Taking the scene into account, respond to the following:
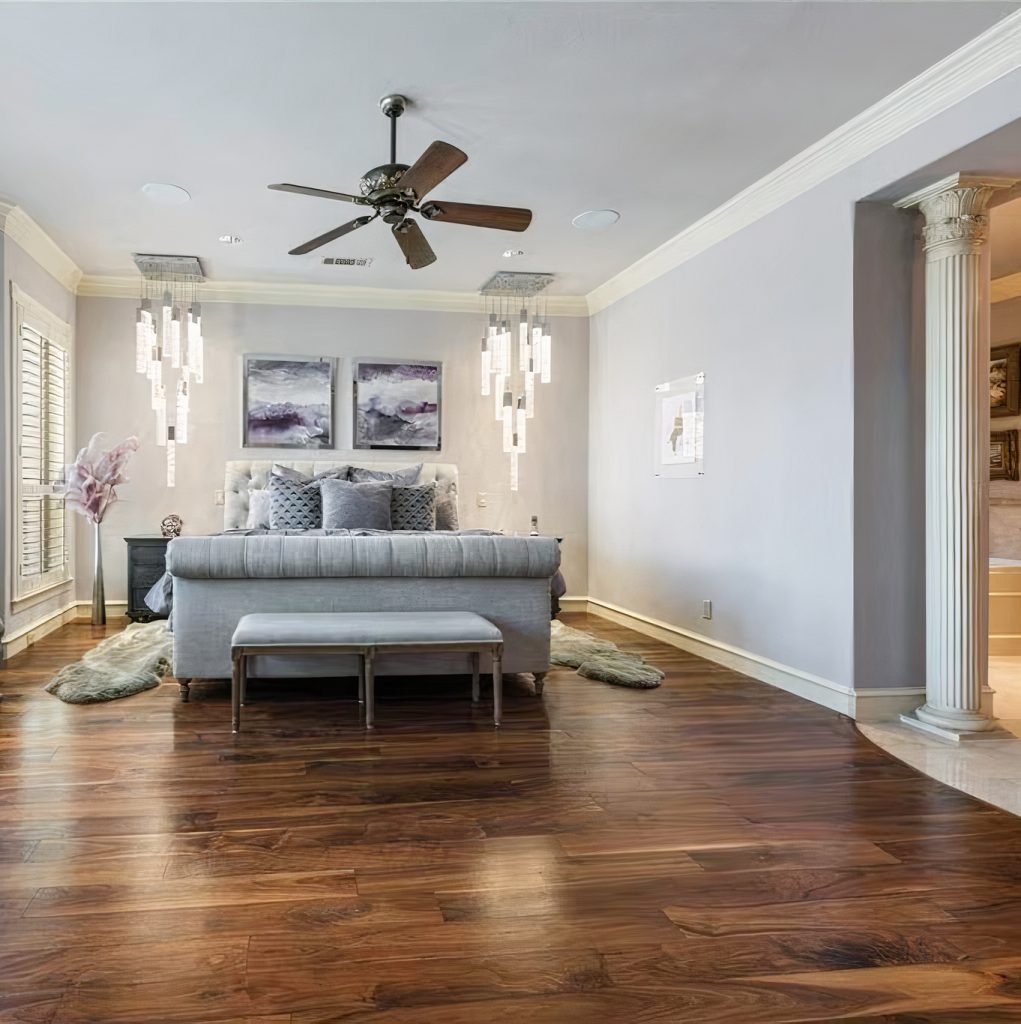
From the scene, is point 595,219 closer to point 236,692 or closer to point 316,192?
point 316,192

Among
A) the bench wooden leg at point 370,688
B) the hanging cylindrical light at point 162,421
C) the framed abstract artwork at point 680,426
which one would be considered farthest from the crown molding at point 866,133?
the hanging cylindrical light at point 162,421

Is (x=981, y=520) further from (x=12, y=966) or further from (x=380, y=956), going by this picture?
(x=12, y=966)

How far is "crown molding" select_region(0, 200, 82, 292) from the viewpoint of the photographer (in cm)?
505

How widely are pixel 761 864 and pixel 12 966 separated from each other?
1.79 metres

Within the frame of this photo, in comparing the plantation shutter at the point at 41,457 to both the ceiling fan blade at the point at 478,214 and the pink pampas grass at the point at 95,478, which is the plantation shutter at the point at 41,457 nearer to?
the pink pampas grass at the point at 95,478

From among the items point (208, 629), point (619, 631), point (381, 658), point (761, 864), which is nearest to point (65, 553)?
point (208, 629)

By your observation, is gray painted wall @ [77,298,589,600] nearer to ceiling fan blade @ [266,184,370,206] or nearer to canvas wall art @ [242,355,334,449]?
canvas wall art @ [242,355,334,449]

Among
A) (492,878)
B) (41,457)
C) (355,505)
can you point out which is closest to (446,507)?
(355,505)

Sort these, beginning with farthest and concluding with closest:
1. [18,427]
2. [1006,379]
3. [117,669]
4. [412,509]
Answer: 1. [1006,379]
2. [412,509]
3. [18,427]
4. [117,669]

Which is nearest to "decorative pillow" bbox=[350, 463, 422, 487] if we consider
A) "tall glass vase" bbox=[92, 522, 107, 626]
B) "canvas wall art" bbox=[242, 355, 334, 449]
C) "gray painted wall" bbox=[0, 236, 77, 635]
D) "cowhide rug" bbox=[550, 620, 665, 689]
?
"canvas wall art" bbox=[242, 355, 334, 449]

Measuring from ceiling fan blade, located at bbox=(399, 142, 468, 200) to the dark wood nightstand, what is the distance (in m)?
4.03

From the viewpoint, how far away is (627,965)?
5.84ft

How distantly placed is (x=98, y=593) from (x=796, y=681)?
5.09 metres

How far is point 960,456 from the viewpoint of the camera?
3.72 meters
